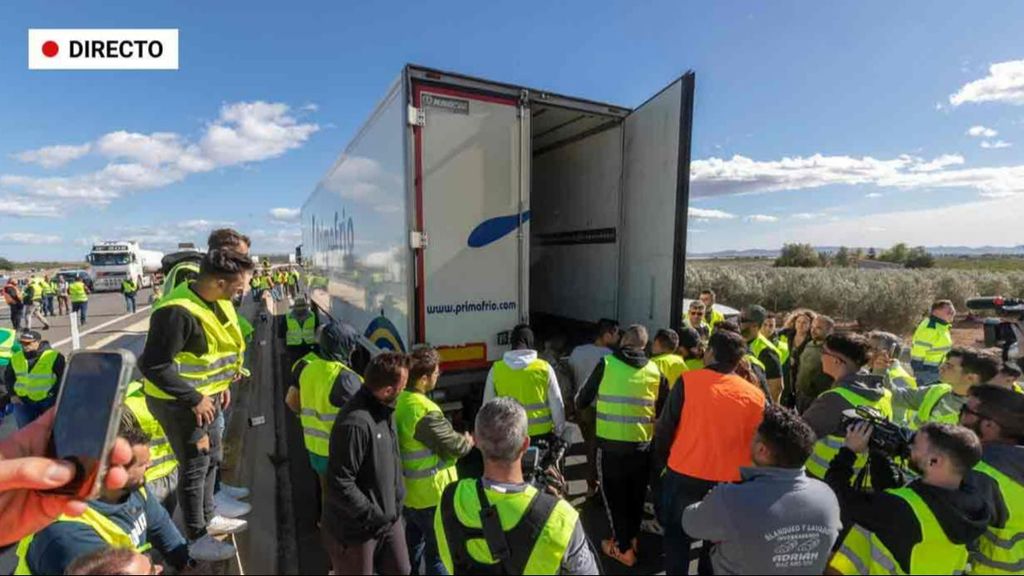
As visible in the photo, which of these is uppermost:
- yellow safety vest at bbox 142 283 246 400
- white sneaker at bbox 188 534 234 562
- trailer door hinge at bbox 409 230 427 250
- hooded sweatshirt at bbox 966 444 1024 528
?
trailer door hinge at bbox 409 230 427 250

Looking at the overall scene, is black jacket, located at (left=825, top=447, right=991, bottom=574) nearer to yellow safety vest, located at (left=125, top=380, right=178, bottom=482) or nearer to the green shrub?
yellow safety vest, located at (left=125, top=380, right=178, bottom=482)

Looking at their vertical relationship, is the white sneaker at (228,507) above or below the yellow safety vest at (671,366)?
below

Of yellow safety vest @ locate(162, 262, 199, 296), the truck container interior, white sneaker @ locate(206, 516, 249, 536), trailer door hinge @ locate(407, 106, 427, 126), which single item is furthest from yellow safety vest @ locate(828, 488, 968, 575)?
yellow safety vest @ locate(162, 262, 199, 296)

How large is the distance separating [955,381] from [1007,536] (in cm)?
136

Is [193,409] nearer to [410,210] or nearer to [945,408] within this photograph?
[410,210]

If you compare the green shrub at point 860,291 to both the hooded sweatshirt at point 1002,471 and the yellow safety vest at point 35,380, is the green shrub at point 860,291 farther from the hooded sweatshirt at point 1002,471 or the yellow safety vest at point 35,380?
the yellow safety vest at point 35,380

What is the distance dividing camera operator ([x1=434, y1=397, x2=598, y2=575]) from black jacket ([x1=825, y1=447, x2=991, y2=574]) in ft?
3.70

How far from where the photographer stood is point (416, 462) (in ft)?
7.91

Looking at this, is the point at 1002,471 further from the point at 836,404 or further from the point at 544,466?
the point at 544,466

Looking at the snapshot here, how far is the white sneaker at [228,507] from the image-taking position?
10.8ft

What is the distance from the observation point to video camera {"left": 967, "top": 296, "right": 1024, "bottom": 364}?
3752 millimetres

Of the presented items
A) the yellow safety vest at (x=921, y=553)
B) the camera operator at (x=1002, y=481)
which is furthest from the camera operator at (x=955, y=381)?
the yellow safety vest at (x=921, y=553)

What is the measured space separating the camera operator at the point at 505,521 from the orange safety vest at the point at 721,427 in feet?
3.50

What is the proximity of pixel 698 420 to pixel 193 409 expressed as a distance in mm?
2780
